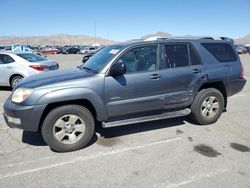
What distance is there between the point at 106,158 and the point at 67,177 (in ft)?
2.44

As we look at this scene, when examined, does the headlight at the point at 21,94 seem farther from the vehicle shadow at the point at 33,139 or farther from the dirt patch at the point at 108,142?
the dirt patch at the point at 108,142

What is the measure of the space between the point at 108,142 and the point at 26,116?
1.53 meters

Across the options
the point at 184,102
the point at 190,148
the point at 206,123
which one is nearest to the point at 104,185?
the point at 190,148

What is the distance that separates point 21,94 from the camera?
395 cm

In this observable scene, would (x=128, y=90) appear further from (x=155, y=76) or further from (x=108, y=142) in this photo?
(x=108, y=142)

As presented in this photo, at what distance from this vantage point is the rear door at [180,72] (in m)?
4.76

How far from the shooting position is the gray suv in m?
3.95

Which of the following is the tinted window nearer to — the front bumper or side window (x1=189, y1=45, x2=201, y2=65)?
the front bumper

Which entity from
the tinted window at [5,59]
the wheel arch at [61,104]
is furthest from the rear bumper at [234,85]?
the tinted window at [5,59]

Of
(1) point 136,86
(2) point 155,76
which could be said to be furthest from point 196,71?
(1) point 136,86

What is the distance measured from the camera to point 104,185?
10.5 ft

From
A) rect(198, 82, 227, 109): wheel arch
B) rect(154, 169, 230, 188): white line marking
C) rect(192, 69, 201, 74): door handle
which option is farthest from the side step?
rect(154, 169, 230, 188): white line marking

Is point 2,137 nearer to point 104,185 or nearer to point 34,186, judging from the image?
point 34,186

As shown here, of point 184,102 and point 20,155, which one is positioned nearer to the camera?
point 20,155
